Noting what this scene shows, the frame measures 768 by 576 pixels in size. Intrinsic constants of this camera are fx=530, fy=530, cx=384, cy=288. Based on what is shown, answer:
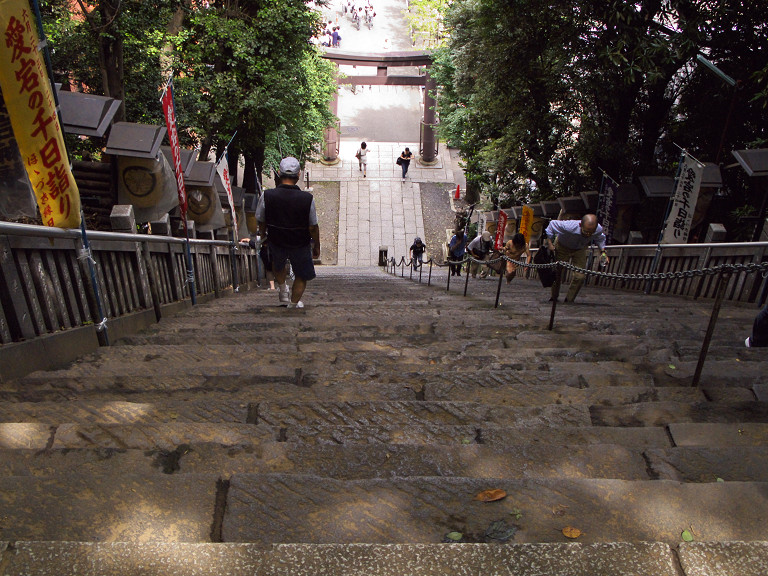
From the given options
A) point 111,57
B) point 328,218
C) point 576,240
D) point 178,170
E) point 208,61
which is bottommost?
point 328,218

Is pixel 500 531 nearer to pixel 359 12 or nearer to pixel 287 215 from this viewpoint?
pixel 287 215

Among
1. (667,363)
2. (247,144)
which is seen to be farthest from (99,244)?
(247,144)

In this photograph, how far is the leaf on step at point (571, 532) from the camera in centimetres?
165

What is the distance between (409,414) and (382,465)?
0.58 meters

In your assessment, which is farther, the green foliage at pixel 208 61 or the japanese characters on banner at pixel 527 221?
the japanese characters on banner at pixel 527 221

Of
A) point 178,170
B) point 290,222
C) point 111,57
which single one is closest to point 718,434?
point 290,222

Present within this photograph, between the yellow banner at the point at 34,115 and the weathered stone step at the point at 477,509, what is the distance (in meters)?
2.76

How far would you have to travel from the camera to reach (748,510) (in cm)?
176

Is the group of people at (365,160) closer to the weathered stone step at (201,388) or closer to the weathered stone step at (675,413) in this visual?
the weathered stone step at (201,388)

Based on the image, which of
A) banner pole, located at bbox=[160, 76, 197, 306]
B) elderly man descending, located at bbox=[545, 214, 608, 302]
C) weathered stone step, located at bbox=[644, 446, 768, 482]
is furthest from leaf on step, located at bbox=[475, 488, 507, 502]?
elderly man descending, located at bbox=[545, 214, 608, 302]

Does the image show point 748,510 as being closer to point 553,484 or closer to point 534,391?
point 553,484

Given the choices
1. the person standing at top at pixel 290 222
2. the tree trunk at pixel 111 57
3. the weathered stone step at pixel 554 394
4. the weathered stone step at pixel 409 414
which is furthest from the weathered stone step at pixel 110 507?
the tree trunk at pixel 111 57

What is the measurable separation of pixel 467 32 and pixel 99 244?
14847mm

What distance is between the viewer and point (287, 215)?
5848mm
